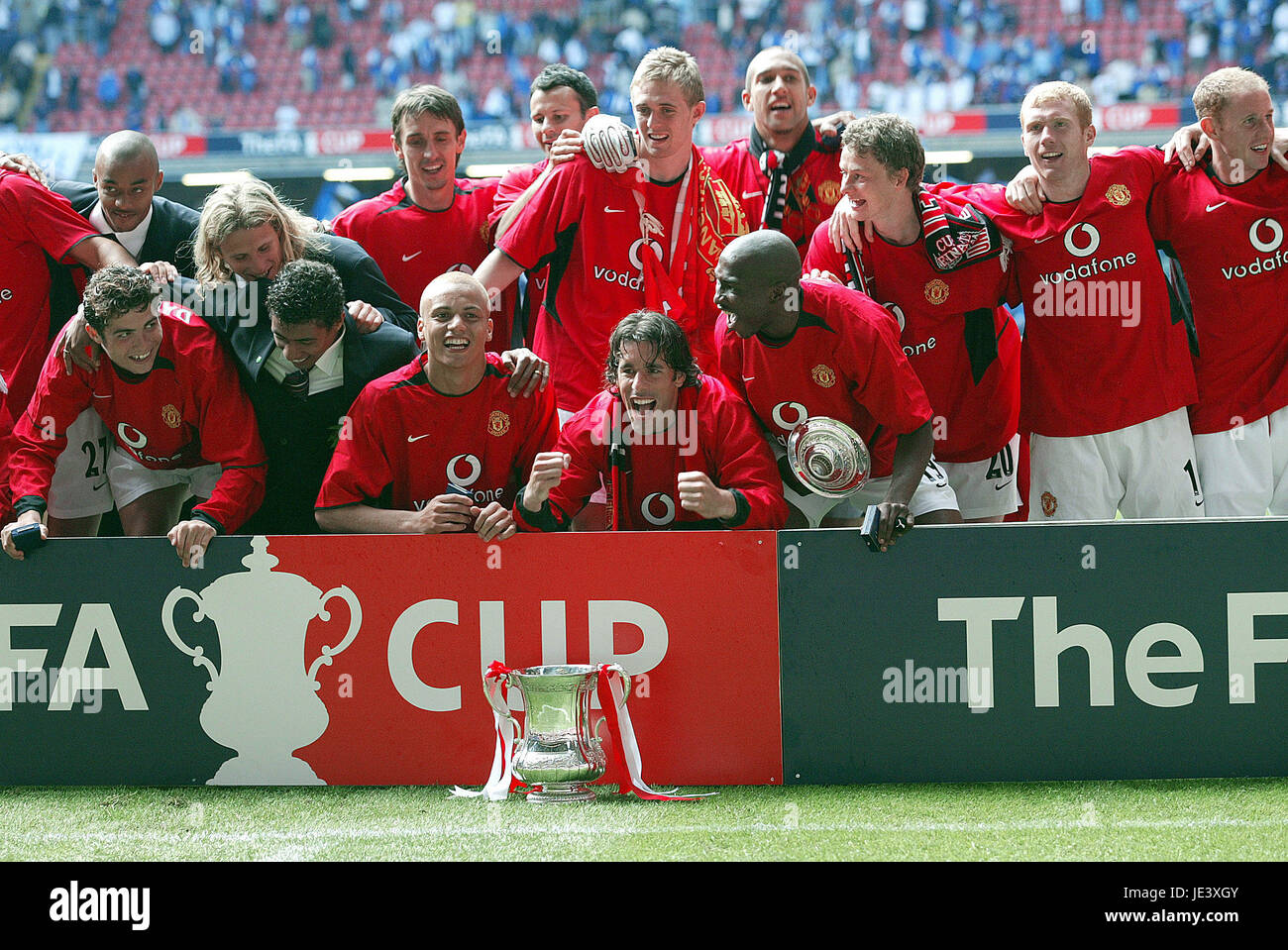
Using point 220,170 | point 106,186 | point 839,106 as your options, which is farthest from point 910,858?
point 839,106

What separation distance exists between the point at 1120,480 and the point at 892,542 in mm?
1186

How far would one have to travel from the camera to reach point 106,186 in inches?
174

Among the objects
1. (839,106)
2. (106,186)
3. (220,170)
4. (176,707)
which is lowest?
(176,707)

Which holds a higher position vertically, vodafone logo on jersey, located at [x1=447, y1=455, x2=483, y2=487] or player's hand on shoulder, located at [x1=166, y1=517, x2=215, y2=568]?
vodafone logo on jersey, located at [x1=447, y1=455, x2=483, y2=487]

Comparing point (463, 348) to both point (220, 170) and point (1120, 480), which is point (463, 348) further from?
point (220, 170)

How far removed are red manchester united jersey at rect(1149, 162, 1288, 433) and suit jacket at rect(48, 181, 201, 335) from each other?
3.50 meters

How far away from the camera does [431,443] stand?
156 inches

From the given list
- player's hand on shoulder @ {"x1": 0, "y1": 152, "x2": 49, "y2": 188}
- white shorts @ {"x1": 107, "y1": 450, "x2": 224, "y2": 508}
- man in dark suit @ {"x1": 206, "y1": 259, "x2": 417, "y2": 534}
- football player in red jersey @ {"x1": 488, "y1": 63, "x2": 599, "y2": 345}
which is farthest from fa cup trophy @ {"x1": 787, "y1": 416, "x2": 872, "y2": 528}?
player's hand on shoulder @ {"x1": 0, "y1": 152, "x2": 49, "y2": 188}

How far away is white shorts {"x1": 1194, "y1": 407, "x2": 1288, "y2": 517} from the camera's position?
4332 millimetres

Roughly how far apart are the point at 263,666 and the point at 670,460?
4.63 feet

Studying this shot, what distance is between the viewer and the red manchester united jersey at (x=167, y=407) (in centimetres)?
400

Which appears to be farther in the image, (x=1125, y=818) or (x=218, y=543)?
(x=218, y=543)

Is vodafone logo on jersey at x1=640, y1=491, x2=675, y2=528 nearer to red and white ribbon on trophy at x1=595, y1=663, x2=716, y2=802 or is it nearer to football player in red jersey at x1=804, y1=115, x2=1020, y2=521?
red and white ribbon on trophy at x1=595, y1=663, x2=716, y2=802

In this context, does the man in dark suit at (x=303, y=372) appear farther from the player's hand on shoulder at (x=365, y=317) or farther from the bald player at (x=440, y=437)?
the bald player at (x=440, y=437)
